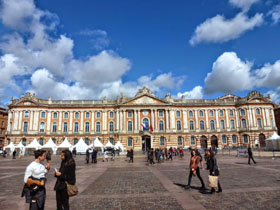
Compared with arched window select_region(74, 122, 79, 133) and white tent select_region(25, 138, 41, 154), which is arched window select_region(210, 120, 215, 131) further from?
white tent select_region(25, 138, 41, 154)

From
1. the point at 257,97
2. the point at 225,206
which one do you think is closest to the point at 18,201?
the point at 225,206

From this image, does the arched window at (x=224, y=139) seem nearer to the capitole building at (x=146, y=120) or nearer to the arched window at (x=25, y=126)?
the capitole building at (x=146, y=120)

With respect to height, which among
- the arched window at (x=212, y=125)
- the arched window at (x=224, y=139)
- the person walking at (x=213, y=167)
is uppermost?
the arched window at (x=212, y=125)

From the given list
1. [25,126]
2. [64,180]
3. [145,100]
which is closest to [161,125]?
[145,100]

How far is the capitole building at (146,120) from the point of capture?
4919 cm

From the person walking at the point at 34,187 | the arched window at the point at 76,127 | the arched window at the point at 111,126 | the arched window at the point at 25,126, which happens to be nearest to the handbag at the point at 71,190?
the person walking at the point at 34,187

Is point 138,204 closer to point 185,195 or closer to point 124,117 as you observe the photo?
point 185,195

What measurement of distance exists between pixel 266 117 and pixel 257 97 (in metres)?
5.69

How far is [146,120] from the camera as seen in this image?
50.7 meters

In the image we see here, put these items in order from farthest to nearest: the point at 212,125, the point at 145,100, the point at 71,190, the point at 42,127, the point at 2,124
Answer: the point at 2,124 → the point at 212,125 → the point at 145,100 → the point at 42,127 → the point at 71,190

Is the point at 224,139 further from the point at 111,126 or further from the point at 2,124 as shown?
the point at 2,124

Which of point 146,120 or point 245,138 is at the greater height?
point 146,120

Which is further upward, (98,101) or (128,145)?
(98,101)

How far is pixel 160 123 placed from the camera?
51.1 m
